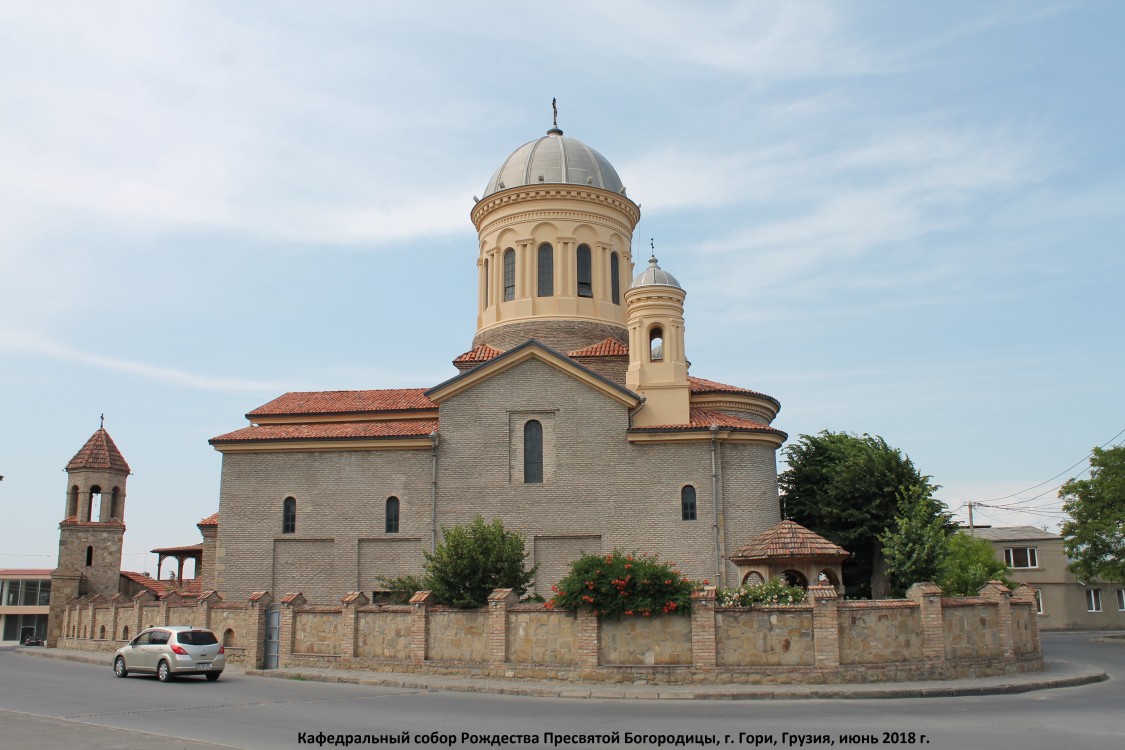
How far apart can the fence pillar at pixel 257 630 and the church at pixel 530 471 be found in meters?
5.22

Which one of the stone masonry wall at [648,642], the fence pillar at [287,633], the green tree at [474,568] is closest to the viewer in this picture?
Answer: the stone masonry wall at [648,642]

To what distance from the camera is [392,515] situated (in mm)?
27797

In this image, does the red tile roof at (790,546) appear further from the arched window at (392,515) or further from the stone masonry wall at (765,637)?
the arched window at (392,515)

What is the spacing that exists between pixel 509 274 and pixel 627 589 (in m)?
17.4

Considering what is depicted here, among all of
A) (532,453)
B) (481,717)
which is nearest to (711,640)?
(481,717)

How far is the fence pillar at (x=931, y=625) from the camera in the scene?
58.2ft

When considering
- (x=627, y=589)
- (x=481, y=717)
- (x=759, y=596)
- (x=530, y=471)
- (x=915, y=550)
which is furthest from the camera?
(x=530, y=471)

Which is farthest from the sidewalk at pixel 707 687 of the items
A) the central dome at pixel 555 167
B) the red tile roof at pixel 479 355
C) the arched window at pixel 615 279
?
the central dome at pixel 555 167

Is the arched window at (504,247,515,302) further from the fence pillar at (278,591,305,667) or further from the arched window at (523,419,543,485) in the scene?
the fence pillar at (278,591,305,667)

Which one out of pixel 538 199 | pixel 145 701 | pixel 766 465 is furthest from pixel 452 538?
pixel 538 199

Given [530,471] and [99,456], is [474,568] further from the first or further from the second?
[99,456]

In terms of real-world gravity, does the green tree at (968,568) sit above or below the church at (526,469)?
below

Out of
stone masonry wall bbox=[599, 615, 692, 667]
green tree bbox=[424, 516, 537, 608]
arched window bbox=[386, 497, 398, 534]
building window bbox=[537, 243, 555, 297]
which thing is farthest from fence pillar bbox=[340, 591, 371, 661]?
building window bbox=[537, 243, 555, 297]

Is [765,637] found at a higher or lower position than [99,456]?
lower
